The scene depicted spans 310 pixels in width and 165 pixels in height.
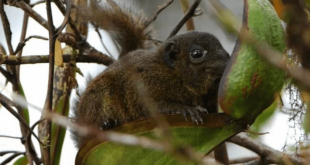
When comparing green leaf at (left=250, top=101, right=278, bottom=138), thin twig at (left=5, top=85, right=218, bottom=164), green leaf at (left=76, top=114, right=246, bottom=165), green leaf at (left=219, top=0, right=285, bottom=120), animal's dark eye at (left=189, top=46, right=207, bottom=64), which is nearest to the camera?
thin twig at (left=5, top=85, right=218, bottom=164)

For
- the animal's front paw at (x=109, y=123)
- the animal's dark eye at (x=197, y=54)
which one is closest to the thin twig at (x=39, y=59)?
the animal's front paw at (x=109, y=123)

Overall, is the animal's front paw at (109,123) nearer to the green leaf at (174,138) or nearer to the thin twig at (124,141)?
the green leaf at (174,138)

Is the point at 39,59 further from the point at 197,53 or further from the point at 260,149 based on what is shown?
the point at 260,149

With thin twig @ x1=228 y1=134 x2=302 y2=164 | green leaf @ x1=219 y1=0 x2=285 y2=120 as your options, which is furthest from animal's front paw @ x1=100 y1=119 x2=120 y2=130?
green leaf @ x1=219 y1=0 x2=285 y2=120

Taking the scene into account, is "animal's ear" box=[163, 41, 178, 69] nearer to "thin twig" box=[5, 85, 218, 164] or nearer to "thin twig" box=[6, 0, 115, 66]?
"thin twig" box=[6, 0, 115, 66]

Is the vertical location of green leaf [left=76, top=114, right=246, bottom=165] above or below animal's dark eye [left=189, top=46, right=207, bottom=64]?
below

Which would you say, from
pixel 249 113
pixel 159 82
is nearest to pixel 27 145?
pixel 159 82

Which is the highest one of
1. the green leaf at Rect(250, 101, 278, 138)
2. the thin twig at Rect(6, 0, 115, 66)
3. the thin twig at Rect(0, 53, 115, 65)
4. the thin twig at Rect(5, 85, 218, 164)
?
the thin twig at Rect(6, 0, 115, 66)

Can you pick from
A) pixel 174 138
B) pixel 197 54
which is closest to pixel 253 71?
pixel 174 138
